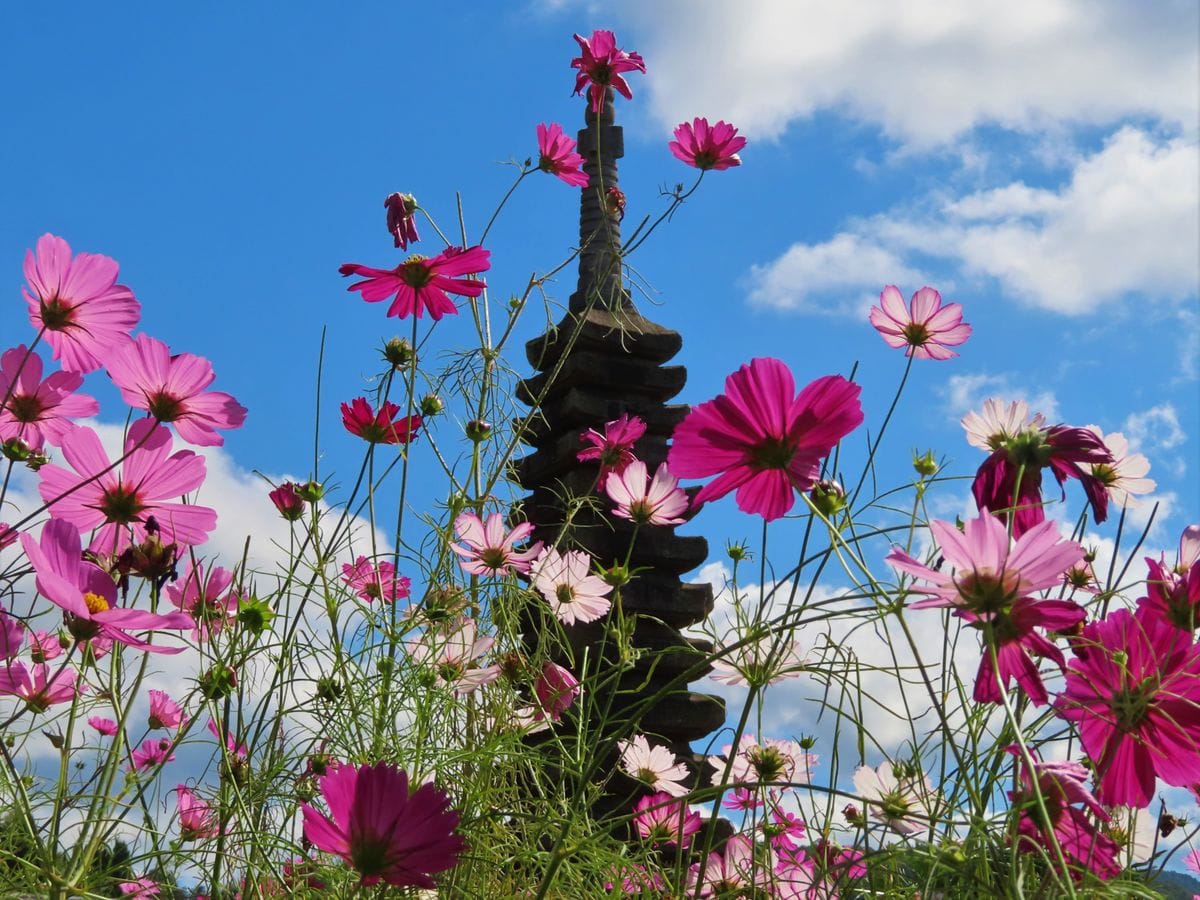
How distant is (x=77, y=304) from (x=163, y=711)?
83cm

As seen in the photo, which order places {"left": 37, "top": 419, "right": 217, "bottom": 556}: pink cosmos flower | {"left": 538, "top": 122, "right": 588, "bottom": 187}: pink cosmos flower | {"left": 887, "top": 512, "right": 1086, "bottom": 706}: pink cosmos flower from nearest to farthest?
{"left": 887, "top": 512, "right": 1086, "bottom": 706}: pink cosmos flower
{"left": 37, "top": 419, "right": 217, "bottom": 556}: pink cosmos flower
{"left": 538, "top": 122, "right": 588, "bottom": 187}: pink cosmos flower

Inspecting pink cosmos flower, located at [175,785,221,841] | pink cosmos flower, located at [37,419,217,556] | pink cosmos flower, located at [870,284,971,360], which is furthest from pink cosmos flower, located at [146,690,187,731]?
pink cosmos flower, located at [870,284,971,360]

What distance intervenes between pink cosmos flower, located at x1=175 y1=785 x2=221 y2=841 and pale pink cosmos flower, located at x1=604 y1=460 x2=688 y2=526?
23.8 inches

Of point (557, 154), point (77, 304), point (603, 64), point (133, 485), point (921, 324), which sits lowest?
point (133, 485)

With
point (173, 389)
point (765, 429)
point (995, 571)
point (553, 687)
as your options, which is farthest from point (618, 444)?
point (995, 571)

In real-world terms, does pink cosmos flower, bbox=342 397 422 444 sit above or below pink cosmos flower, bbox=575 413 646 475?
below

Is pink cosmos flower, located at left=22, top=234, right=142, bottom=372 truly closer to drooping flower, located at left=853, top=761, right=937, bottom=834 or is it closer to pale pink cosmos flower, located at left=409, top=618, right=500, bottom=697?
pale pink cosmos flower, located at left=409, top=618, right=500, bottom=697

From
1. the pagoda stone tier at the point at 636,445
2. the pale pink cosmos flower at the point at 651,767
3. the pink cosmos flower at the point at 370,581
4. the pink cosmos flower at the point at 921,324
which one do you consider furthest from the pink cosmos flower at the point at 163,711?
the pagoda stone tier at the point at 636,445

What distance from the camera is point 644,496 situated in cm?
142

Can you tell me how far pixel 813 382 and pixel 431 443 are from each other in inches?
32.4

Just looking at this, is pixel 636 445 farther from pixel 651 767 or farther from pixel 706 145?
pixel 651 767

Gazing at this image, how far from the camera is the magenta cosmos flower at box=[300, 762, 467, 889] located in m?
0.73

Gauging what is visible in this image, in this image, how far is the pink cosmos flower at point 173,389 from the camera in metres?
0.94

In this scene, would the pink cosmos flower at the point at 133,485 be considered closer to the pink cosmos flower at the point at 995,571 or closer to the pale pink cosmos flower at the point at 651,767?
the pink cosmos flower at the point at 995,571
